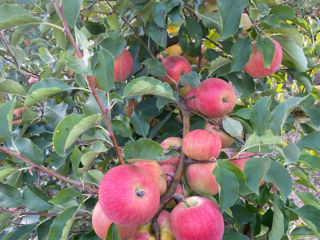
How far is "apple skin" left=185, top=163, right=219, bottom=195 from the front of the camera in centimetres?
73

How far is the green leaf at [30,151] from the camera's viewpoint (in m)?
0.72

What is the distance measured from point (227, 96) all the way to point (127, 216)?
1.52 ft

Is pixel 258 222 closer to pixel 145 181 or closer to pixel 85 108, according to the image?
pixel 145 181

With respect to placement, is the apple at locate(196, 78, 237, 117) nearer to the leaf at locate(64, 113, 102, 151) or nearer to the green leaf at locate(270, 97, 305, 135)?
the green leaf at locate(270, 97, 305, 135)

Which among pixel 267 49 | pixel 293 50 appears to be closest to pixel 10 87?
pixel 267 49

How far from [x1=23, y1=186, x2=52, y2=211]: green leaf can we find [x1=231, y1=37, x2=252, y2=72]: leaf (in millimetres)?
596

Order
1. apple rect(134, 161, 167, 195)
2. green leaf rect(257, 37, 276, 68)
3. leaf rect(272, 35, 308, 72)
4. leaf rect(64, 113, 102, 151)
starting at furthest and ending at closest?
leaf rect(272, 35, 308, 72) < green leaf rect(257, 37, 276, 68) < apple rect(134, 161, 167, 195) < leaf rect(64, 113, 102, 151)

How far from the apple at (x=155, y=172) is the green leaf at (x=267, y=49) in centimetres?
38

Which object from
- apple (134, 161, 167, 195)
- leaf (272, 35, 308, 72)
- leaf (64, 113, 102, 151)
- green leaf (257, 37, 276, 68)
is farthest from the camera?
leaf (272, 35, 308, 72)

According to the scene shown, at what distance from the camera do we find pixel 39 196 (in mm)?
772

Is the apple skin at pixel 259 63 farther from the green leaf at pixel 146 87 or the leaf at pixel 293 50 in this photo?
the green leaf at pixel 146 87

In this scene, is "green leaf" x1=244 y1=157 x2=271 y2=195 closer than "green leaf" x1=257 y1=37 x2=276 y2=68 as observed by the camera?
Yes

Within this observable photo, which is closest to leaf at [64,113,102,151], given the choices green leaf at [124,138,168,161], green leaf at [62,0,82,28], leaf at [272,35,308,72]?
green leaf at [124,138,168,161]

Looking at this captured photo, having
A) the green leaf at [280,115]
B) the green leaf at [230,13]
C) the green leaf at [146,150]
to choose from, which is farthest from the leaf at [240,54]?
the green leaf at [146,150]
